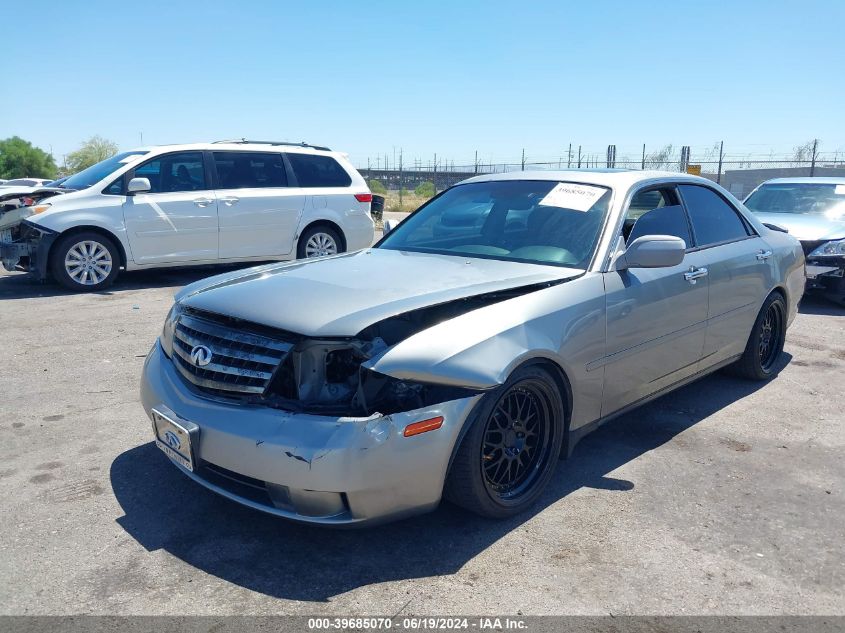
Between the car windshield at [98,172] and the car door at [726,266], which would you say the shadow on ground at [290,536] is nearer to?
the car door at [726,266]

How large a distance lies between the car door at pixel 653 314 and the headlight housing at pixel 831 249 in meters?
4.93

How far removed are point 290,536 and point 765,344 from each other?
4261 millimetres

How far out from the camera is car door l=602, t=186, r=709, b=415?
154 inches

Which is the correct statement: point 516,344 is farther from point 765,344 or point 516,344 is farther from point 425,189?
point 425,189

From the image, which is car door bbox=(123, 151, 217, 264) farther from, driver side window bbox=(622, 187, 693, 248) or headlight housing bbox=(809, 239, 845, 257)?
headlight housing bbox=(809, 239, 845, 257)

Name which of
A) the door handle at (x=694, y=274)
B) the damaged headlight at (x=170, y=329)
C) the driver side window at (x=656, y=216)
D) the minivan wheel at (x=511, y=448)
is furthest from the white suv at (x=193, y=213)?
the minivan wheel at (x=511, y=448)

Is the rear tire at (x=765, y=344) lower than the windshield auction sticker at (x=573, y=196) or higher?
lower

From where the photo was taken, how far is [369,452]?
2830mm

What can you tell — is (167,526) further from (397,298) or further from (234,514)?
(397,298)

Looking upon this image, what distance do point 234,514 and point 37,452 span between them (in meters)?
1.43

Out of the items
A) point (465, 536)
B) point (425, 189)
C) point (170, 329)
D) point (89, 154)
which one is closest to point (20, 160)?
point (89, 154)

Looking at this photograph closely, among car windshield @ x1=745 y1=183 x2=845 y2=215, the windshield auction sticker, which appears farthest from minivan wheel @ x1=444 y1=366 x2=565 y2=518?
car windshield @ x1=745 y1=183 x2=845 y2=215

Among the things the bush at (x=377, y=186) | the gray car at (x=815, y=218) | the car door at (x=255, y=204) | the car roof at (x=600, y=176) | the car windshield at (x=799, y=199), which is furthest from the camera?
the bush at (x=377, y=186)

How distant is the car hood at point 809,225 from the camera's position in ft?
29.0
